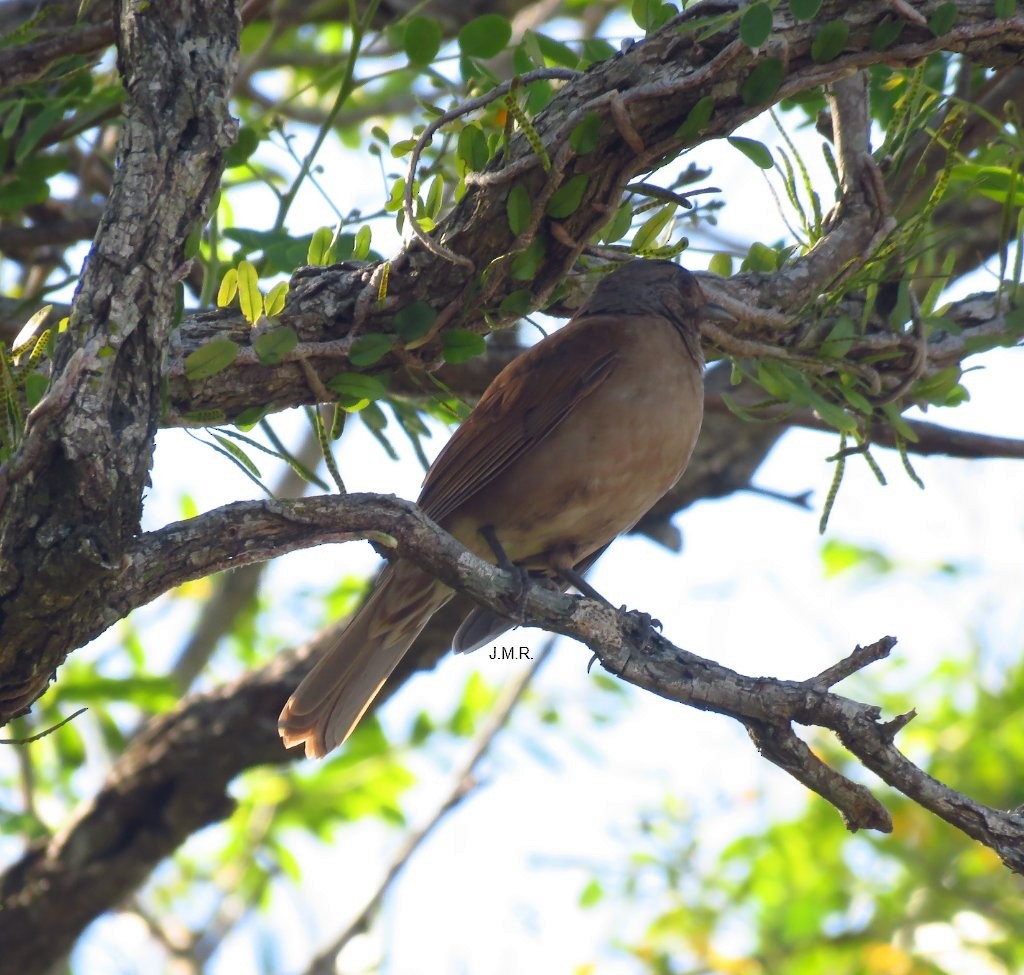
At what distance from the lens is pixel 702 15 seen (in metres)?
3.11

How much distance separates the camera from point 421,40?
4.04 m

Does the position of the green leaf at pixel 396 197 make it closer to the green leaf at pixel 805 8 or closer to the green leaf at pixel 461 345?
the green leaf at pixel 461 345

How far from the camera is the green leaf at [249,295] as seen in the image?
3.26 meters

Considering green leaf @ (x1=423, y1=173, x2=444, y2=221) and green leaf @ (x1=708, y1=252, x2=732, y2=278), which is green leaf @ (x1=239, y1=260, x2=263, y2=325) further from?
green leaf @ (x1=708, y1=252, x2=732, y2=278)

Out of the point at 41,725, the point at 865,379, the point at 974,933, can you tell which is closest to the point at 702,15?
the point at 865,379

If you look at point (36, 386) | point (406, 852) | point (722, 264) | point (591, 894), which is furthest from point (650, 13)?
point (591, 894)

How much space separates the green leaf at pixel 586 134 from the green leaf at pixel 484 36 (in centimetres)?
114

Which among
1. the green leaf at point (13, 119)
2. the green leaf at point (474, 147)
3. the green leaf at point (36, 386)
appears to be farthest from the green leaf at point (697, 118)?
the green leaf at point (13, 119)

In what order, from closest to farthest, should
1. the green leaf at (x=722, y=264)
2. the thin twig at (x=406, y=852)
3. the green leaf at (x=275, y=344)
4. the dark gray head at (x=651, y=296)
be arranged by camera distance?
1. the green leaf at (x=275, y=344)
2. the green leaf at (x=722, y=264)
3. the dark gray head at (x=651, y=296)
4. the thin twig at (x=406, y=852)

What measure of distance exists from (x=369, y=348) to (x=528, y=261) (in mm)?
438

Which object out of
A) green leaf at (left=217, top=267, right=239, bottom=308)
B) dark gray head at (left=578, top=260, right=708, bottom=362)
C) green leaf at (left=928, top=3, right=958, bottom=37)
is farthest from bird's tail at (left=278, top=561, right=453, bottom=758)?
green leaf at (left=928, top=3, right=958, bottom=37)

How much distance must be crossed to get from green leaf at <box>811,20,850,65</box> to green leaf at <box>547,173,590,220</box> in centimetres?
60

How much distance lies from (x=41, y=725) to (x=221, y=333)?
3.52m

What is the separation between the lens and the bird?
4.64 meters
